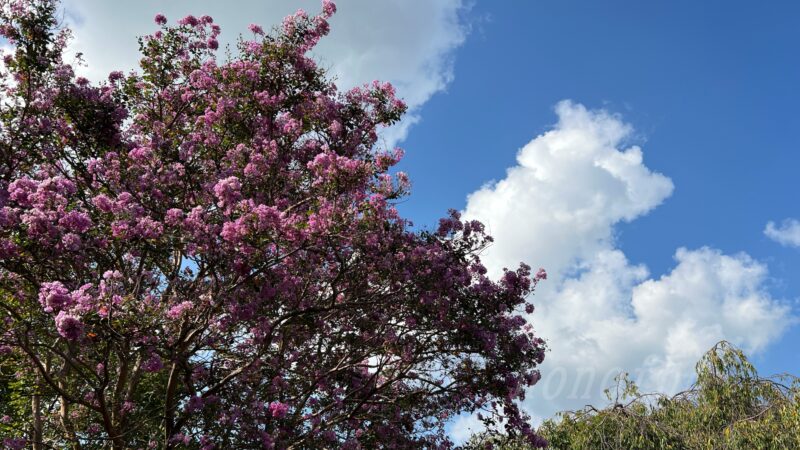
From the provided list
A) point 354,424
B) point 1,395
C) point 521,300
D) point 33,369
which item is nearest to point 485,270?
point 521,300

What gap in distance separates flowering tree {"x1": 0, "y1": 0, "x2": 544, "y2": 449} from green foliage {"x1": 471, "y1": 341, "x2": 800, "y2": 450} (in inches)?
130

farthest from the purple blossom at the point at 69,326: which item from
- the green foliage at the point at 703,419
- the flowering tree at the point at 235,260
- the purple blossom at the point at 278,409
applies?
the green foliage at the point at 703,419

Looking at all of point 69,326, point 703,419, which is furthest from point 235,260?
point 703,419

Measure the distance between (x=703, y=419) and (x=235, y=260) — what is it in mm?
11816

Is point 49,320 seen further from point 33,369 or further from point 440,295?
point 440,295

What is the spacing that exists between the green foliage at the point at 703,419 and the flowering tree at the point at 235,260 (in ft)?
10.9

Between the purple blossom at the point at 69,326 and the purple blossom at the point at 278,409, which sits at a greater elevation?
the purple blossom at the point at 278,409

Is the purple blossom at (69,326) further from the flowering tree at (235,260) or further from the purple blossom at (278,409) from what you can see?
the purple blossom at (278,409)

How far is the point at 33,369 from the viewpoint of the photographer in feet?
39.5

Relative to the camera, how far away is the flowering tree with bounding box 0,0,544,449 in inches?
359

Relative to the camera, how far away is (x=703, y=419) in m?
15.0

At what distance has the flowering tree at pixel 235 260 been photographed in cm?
912

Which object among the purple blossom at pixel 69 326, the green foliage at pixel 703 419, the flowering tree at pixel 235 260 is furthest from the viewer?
the green foliage at pixel 703 419

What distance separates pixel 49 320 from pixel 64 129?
3.34m
